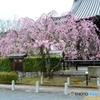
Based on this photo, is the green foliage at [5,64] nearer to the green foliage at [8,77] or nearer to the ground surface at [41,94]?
the green foliage at [8,77]

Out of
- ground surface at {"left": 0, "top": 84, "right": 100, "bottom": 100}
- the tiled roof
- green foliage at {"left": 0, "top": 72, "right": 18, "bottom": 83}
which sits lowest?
ground surface at {"left": 0, "top": 84, "right": 100, "bottom": 100}

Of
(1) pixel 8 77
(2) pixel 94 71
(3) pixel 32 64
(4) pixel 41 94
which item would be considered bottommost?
(4) pixel 41 94

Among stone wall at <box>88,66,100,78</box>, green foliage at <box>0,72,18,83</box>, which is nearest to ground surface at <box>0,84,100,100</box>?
green foliage at <box>0,72,18,83</box>

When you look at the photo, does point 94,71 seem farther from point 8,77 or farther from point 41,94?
point 8,77

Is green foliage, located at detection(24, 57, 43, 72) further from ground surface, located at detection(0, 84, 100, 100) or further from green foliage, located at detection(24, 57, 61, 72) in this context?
ground surface, located at detection(0, 84, 100, 100)

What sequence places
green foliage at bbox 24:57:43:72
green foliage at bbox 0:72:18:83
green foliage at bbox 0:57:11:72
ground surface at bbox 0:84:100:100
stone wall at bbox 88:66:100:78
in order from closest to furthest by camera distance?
ground surface at bbox 0:84:100:100
green foliage at bbox 0:72:18:83
stone wall at bbox 88:66:100:78
green foliage at bbox 24:57:43:72
green foliage at bbox 0:57:11:72

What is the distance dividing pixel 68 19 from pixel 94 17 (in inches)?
118

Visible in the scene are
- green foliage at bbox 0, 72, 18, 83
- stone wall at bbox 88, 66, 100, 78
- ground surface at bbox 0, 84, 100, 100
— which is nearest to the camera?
ground surface at bbox 0, 84, 100, 100

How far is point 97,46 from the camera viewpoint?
546 inches

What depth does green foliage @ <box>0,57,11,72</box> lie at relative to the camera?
17547 millimetres

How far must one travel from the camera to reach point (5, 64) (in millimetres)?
17766

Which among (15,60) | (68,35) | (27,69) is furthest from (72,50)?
(15,60)

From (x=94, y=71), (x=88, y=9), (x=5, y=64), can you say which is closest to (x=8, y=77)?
(x=5, y=64)

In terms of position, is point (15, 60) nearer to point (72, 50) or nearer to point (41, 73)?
point (41, 73)
